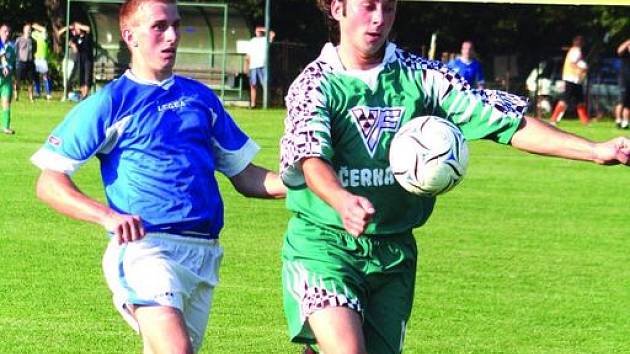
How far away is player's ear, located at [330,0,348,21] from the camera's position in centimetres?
600

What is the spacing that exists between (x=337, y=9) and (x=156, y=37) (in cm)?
82

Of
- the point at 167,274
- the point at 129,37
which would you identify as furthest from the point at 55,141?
the point at 167,274

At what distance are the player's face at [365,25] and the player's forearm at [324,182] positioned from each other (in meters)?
0.62

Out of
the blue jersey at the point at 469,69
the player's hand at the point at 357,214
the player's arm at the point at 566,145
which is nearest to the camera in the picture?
the player's hand at the point at 357,214

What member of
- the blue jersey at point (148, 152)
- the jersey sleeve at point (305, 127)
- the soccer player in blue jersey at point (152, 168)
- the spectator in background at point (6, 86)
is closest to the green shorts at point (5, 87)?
the spectator in background at point (6, 86)

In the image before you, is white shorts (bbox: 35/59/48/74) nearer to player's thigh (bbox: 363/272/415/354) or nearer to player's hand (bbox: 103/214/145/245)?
player's thigh (bbox: 363/272/415/354)

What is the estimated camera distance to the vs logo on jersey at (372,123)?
5.86 meters

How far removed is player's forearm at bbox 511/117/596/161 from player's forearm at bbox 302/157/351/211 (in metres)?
0.94

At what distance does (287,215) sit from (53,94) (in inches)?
1120

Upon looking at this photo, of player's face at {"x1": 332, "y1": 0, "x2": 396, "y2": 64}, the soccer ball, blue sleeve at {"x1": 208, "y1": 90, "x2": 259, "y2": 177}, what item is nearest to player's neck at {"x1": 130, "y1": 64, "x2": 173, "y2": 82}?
blue sleeve at {"x1": 208, "y1": 90, "x2": 259, "y2": 177}

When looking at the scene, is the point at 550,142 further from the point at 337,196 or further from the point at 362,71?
the point at 337,196

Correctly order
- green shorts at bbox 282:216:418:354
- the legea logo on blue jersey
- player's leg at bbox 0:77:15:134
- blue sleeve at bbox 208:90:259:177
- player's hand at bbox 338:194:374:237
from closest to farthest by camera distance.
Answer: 1. player's hand at bbox 338:194:374:237
2. green shorts at bbox 282:216:418:354
3. the legea logo on blue jersey
4. blue sleeve at bbox 208:90:259:177
5. player's leg at bbox 0:77:15:134

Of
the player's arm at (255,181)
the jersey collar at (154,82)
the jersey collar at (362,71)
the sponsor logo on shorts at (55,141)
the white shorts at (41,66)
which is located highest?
the jersey collar at (362,71)

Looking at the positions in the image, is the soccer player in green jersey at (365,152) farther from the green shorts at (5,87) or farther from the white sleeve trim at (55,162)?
the green shorts at (5,87)
